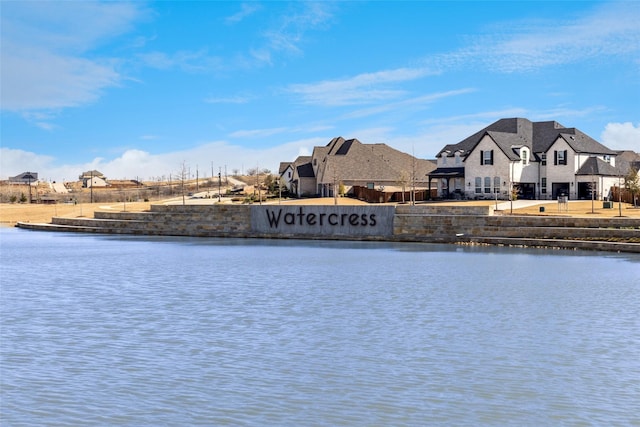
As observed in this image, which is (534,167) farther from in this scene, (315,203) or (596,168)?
(315,203)

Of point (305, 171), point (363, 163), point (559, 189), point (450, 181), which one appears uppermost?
point (363, 163)

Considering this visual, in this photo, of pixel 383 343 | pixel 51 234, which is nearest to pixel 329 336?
pixel 383 343

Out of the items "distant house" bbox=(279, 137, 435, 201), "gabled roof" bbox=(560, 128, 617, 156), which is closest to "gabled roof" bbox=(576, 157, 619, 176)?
"gabled roof" bbox=(560, 128, 617, 156)

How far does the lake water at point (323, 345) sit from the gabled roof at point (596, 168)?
33.7 meters

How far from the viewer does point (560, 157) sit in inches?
2874

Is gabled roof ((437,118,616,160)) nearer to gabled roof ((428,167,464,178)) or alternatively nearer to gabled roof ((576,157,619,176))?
gabled roof ((576,157,619,176))

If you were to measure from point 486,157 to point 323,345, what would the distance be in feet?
188

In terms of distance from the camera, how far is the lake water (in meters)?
14.2

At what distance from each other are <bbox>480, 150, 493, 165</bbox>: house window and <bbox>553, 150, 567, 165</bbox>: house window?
242 inches

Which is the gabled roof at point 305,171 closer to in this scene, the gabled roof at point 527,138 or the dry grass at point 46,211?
the dry grass at point 46,211

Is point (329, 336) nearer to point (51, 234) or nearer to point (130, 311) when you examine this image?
point (130, 311)

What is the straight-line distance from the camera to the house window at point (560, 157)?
72.7m

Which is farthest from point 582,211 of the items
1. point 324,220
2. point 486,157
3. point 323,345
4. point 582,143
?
point 323,345

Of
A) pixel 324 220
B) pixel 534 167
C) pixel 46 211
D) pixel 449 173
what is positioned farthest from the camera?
pixel 46 211
